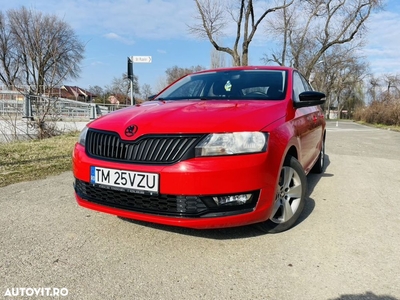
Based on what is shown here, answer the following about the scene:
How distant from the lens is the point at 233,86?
10.6 feet

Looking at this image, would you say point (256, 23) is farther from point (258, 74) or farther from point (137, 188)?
point (137, 188)

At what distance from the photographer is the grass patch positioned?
4312 millimetres

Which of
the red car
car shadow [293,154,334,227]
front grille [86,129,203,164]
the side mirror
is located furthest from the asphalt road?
the side mirror

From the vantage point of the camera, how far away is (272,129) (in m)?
2.19

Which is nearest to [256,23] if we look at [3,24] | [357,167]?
[357,167]

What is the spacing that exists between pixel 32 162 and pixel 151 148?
415cm

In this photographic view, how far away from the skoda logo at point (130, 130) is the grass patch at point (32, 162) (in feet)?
8.64

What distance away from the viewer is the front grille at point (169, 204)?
2025 millimetres

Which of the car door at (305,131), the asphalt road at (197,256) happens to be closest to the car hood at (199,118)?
the car door at (305,131)

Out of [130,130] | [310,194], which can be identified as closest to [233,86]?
[130,130]

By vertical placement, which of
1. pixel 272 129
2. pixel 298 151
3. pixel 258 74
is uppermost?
pixel 258 74

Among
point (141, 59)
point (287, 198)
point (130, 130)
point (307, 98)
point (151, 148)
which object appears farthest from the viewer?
point (141, 59)

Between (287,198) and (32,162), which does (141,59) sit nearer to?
(32,162)

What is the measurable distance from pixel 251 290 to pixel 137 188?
96 centimetres
